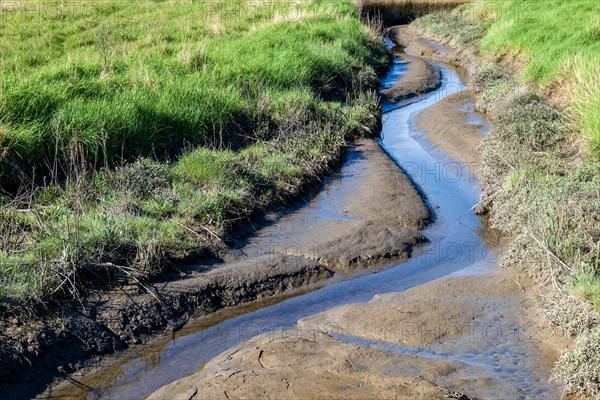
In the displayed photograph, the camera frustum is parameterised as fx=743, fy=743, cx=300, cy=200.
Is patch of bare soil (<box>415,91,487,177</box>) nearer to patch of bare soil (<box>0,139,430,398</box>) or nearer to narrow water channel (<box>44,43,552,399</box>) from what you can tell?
narrow water channel (<box>44,43,552,399</box>)

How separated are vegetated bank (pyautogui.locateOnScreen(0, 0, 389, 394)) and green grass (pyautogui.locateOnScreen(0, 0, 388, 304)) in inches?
0.9

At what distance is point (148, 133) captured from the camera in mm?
10062

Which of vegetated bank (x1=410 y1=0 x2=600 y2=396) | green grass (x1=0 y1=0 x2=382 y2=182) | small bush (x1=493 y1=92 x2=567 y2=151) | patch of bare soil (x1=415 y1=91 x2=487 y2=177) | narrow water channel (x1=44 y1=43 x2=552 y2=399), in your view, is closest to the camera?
narrow water channel (x1=44 y1=43 x2=552 y2=399)

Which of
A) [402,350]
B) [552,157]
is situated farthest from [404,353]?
[552,157]

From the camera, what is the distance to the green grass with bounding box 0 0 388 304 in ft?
23.8

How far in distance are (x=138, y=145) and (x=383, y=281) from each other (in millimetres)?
3974

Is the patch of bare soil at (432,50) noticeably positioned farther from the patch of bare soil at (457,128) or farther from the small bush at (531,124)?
the small bush at (531,124)

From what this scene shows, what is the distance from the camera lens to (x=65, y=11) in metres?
17.7

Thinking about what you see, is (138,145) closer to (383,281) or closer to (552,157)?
(383,281)

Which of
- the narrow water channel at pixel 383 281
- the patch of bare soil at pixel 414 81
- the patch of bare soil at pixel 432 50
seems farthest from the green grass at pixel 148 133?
the patch of bare soil at pixel 432 50

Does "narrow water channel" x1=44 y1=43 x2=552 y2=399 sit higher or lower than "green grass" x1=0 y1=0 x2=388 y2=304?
lower

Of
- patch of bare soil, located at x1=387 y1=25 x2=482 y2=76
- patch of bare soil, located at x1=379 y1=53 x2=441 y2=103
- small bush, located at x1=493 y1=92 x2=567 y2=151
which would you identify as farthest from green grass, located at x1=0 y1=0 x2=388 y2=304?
patch of bare soil, located at x1=387 y1=25 x2=482 y2=76

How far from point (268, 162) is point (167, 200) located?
1991 millimetres

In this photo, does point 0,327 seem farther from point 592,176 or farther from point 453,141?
point 453,141
